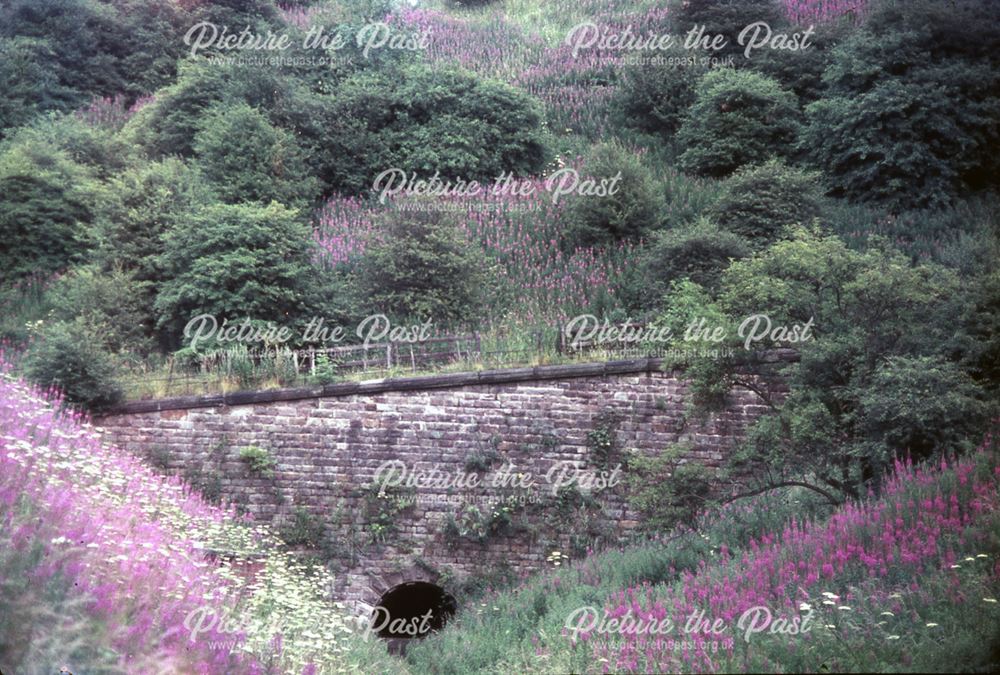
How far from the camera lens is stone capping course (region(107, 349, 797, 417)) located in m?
13.9

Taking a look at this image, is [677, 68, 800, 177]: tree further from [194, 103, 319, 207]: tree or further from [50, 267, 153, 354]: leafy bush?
[50, 267, 153, 354]: leafy bush

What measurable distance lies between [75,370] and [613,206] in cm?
986

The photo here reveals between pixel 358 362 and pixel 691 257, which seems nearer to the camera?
pixel 358 362

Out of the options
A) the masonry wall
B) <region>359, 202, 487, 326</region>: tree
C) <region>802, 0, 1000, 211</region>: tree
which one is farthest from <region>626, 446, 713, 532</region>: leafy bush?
<region>802, 0, 1000, 211</region>: tree

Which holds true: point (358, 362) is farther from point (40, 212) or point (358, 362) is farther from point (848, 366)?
point (40, 212)

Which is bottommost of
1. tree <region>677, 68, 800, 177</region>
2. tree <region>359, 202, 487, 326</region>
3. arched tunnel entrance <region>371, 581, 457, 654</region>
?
arched tunnel entrance <region>371, 581, 457, 654</region>

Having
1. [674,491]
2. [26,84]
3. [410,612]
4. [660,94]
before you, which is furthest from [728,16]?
[26,84]

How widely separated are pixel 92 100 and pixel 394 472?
760 inches

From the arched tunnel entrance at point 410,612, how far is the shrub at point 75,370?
16.7 ft

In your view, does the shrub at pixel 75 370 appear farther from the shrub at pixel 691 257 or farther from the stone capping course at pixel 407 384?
the shrub at pixel 691 257

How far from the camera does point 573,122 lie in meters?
24.8

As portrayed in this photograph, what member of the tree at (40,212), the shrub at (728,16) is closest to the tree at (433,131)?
the shrub at (728,16)

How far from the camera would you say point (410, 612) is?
1570 centimetres

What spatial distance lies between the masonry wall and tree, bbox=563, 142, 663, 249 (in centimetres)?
521
